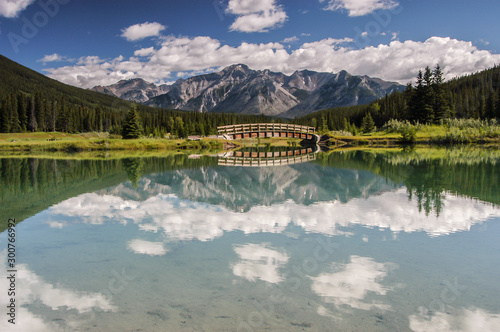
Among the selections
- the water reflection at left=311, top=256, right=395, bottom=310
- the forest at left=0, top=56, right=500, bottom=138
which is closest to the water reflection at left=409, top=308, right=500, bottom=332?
the water reflection at left=311, top=256, right=395, bottom=310

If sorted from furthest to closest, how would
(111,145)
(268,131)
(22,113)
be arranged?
(22,113)
(268,131)
(111,145)

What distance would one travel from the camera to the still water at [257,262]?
5.26 m

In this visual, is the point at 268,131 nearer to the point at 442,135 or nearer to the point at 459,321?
the point at 442,135

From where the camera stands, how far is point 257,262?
7371 mm

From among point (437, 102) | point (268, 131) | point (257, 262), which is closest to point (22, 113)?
point (268, 131)

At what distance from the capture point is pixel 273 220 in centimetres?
1092

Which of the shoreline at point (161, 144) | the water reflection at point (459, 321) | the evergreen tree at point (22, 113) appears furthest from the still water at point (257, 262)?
the evergreen tree at point (22, 113)

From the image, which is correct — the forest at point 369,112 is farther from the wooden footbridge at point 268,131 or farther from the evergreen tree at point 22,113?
the wooden footbridge at point 268,131

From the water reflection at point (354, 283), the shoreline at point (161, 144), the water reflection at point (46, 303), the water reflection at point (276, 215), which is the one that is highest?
the shoreline at point (161, 144)

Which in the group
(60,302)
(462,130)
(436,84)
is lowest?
(60,302)

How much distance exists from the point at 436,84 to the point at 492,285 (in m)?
67.0

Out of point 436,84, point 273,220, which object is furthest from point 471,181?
point 436,84

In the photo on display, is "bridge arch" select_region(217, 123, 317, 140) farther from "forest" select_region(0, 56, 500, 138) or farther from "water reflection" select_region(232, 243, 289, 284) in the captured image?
"water reflection" select_region(232, 243, 289, 284)

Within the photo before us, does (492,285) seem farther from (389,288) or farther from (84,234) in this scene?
(84,234)
